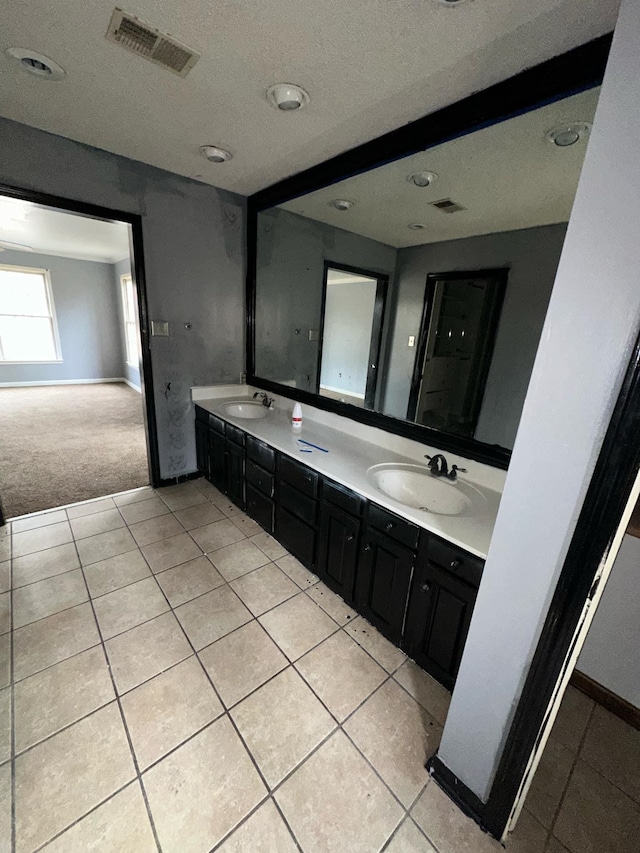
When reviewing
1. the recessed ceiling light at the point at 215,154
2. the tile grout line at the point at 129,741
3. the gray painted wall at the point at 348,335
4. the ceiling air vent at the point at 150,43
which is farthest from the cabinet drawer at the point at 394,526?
the recessed ceiling light at the point at 215,154

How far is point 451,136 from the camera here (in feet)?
5.25

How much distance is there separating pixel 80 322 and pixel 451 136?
7655mm

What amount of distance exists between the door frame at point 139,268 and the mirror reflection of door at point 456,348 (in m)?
2.12

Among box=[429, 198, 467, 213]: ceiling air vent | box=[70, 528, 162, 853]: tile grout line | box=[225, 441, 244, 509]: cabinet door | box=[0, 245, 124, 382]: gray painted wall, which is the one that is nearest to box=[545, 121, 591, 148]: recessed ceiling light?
box=[429, 198, 467, 213]: ceiling air vent

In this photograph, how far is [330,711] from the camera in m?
1.39

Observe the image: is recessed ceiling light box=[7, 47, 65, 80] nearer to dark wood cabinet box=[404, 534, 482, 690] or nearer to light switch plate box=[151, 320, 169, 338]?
light switch plate box=[151, 320, 169, 338]

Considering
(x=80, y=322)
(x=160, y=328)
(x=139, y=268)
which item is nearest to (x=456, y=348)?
(x=160, y=328)

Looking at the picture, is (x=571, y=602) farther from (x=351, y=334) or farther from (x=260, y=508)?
(x=351, y=334)

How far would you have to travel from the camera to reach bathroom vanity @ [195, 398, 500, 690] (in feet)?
4.47

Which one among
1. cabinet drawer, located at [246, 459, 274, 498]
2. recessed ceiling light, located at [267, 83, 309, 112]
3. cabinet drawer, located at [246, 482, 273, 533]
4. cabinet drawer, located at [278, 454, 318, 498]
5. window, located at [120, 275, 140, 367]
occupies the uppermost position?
recessed ceiling light, located at [267, 83, 309, 112]

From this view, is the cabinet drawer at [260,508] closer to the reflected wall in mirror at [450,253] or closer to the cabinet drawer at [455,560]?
the reflected wall in mirror at [450,253]

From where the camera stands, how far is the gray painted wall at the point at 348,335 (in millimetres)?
2559

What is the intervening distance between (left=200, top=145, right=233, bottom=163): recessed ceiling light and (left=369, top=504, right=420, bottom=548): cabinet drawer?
2.33m

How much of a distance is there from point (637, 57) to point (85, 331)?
27.7 feet
